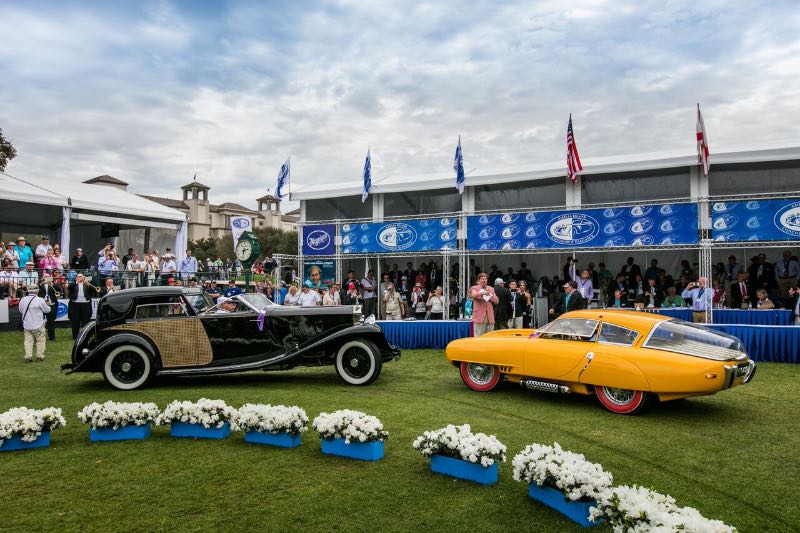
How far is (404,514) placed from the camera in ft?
14.4

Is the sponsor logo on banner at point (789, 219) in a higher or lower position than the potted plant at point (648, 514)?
higher

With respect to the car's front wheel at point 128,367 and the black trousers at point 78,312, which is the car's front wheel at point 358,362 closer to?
the car's front wheel at point 128,367

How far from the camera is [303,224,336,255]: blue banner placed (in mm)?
21219

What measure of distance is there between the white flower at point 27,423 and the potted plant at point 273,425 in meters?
1.92

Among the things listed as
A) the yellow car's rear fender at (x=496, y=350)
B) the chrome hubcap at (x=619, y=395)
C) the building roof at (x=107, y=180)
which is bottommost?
the chrome hubcap at (x=619, y=395)

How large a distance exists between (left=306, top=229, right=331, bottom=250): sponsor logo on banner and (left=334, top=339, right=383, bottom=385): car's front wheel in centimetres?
1179

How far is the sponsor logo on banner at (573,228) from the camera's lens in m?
16.5

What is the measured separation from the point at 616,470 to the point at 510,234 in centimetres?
1262

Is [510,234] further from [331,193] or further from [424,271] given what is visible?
[331,193]

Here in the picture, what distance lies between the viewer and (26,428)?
591 cm

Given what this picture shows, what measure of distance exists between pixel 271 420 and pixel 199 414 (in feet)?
2.99

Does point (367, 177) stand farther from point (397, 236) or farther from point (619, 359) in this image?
point (619, 359)

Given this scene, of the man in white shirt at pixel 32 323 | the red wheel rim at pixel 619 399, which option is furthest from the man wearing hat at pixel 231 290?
the red wheel rim at pixel 619 399

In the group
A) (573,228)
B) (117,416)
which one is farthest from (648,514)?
(573,228)
